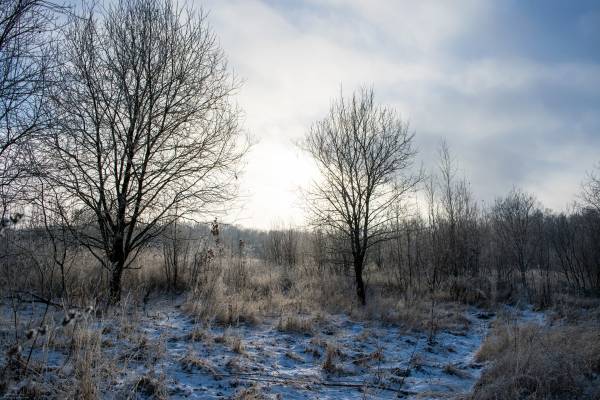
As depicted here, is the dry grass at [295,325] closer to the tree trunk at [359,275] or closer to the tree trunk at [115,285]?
the tree trunk at [115,285]

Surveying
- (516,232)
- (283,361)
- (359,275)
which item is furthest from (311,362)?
(516,232)

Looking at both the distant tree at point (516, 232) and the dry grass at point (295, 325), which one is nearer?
the dry grass at point (295, 325)

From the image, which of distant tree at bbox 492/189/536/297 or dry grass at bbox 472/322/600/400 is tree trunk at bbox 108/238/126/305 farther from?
distant tree at bbox 492/189/536/297

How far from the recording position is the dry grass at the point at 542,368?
5.07 meters

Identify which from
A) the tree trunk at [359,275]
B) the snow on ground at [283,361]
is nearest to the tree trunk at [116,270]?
the snow on ground at [283,361]

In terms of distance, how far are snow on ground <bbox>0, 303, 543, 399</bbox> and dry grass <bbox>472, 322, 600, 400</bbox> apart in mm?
462

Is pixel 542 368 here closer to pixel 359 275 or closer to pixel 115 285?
pixel 359 275

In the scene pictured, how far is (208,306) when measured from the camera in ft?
25.7

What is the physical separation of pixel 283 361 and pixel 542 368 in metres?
3.47

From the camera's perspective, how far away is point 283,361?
20.2 feet

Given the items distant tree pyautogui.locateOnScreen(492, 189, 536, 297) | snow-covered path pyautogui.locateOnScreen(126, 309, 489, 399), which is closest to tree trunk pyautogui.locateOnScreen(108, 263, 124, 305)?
snow-covered path pyautogui.locateOnScreen(126, 309, 489, 399)

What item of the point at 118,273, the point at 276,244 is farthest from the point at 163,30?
the point at 276,244

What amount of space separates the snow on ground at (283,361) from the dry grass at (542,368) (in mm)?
462

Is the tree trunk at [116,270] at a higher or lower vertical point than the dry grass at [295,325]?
higher
